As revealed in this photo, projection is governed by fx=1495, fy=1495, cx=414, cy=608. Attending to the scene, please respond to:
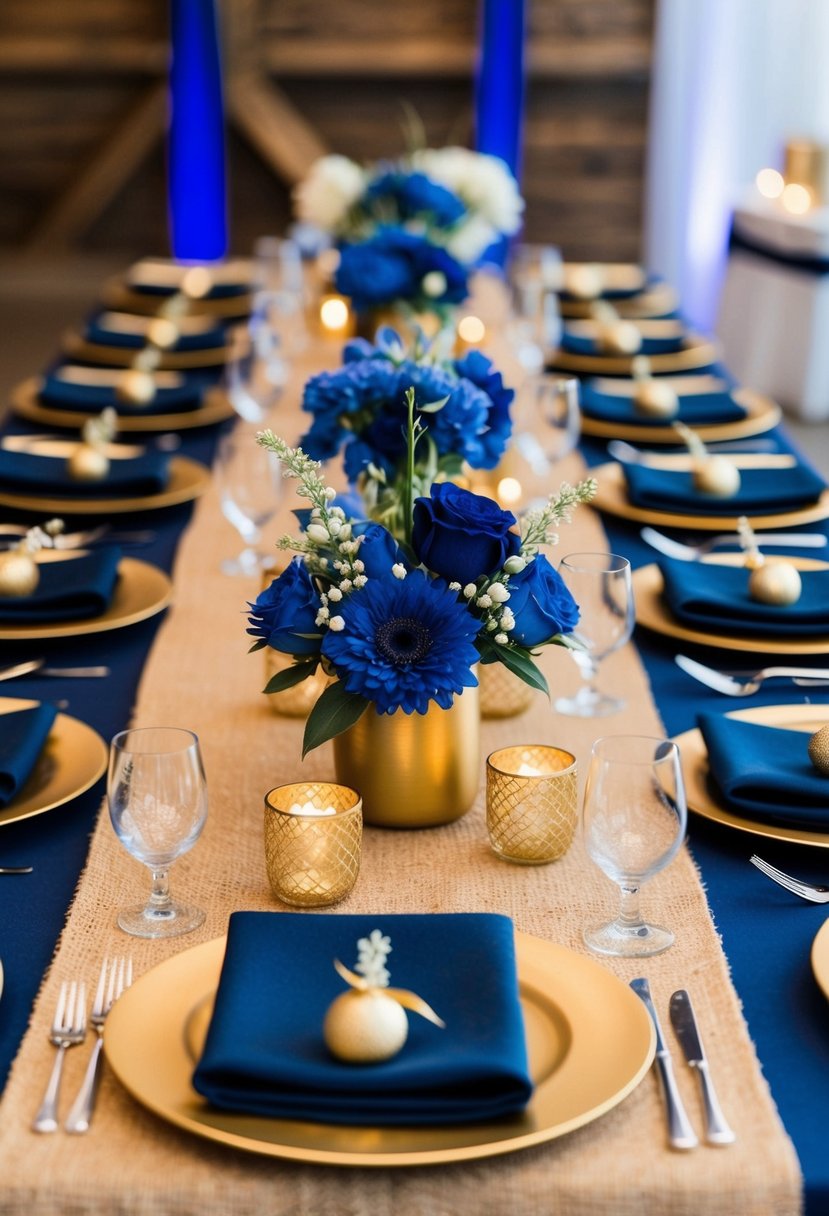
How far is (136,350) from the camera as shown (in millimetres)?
3088

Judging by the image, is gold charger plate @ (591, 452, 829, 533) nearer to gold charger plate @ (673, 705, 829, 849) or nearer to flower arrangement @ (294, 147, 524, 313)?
gold charger plate @ (673, 705, 829, 849)

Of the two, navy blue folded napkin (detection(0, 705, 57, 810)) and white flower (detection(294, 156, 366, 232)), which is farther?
white flower (detection(294, 156, 366, 232))

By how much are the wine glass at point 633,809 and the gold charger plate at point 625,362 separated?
1992mm

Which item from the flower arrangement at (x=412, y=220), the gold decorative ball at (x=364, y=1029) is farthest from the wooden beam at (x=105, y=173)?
the gold decorative ball at (x=364, y=1029)

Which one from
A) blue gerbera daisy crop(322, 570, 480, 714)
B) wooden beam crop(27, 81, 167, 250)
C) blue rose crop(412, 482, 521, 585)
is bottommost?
wooden beam crop(27, 81, 167, 250)

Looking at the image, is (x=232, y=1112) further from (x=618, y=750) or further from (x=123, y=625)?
(x=123, y=625)

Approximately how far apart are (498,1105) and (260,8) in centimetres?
706

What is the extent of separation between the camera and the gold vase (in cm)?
120

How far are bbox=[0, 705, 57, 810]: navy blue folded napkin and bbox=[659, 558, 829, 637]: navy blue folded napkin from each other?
69 centimetres

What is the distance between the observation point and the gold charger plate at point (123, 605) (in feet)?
5.39

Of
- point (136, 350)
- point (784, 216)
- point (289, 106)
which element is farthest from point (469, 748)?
point (289, 106)

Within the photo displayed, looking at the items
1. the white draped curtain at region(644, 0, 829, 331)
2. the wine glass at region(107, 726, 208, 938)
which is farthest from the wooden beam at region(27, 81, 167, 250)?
the wine glass at region(107, 726, 208, 938)

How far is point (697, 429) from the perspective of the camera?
8.26 feet

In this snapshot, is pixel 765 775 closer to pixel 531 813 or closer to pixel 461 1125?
pixel 531 813
